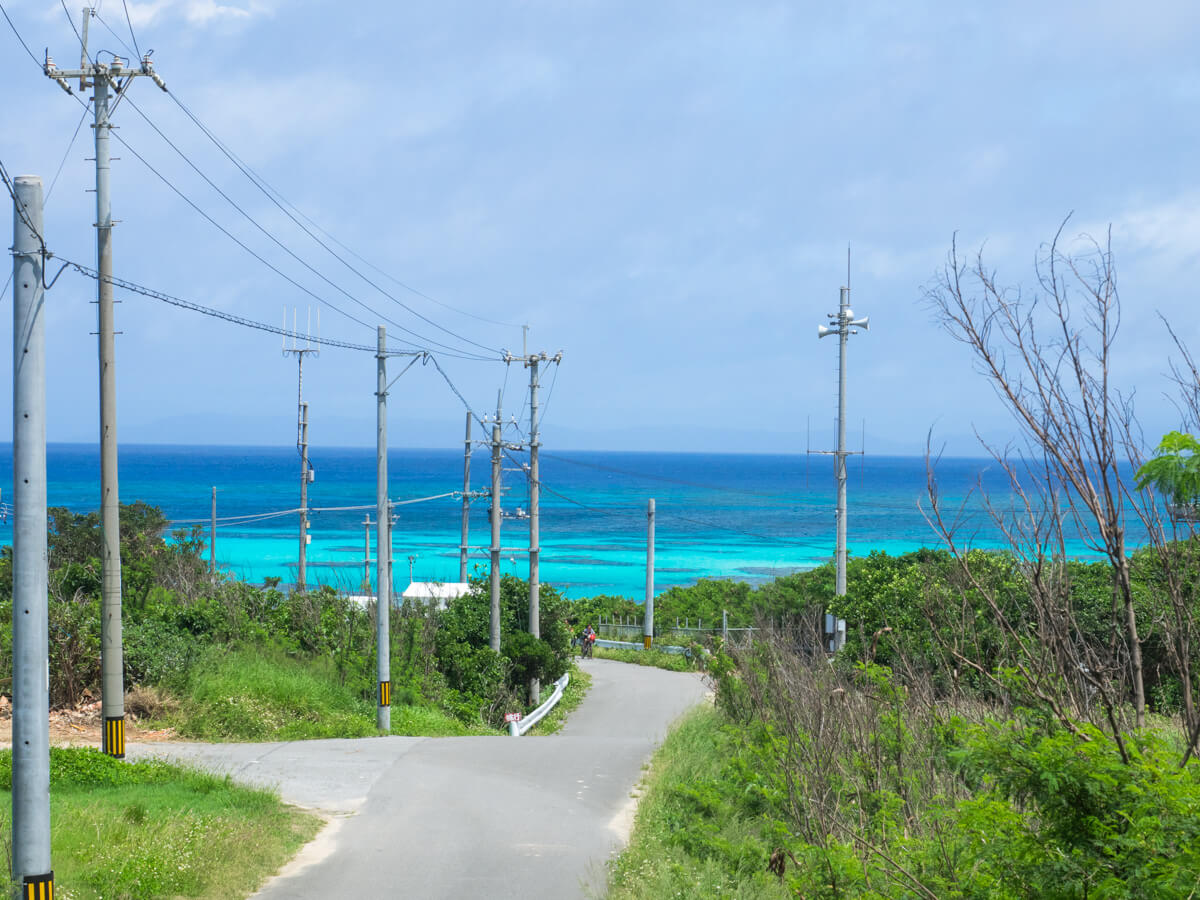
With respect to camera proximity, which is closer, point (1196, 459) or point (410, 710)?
point (1196, 459)

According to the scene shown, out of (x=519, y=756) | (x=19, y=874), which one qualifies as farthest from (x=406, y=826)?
(x=19, y=874)

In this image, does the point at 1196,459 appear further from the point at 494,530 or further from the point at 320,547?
the point at 320,547

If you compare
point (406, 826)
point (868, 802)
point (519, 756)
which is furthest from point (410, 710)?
point (868, 802)

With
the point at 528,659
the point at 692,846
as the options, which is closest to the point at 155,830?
the point at 692,846

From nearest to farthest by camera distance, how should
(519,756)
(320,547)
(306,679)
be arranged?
(519,756) < (306,679) < (320,547)

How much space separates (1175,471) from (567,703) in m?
26.3

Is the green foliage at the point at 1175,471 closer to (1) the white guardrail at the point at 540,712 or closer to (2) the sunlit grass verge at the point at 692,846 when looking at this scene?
(2) the sunlit grass verge at the point at 692,846

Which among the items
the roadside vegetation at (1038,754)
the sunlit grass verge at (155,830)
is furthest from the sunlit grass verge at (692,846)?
the sunlit grass verge at (155,830)

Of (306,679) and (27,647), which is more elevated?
(27,647)

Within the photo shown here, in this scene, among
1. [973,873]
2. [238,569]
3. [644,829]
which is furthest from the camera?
[238,569]

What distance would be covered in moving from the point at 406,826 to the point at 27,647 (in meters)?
6.78

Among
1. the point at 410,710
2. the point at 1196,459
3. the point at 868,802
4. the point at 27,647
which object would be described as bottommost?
the point at 410,710

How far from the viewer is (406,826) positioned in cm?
1288

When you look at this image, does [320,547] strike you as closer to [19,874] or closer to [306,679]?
[306,679]
